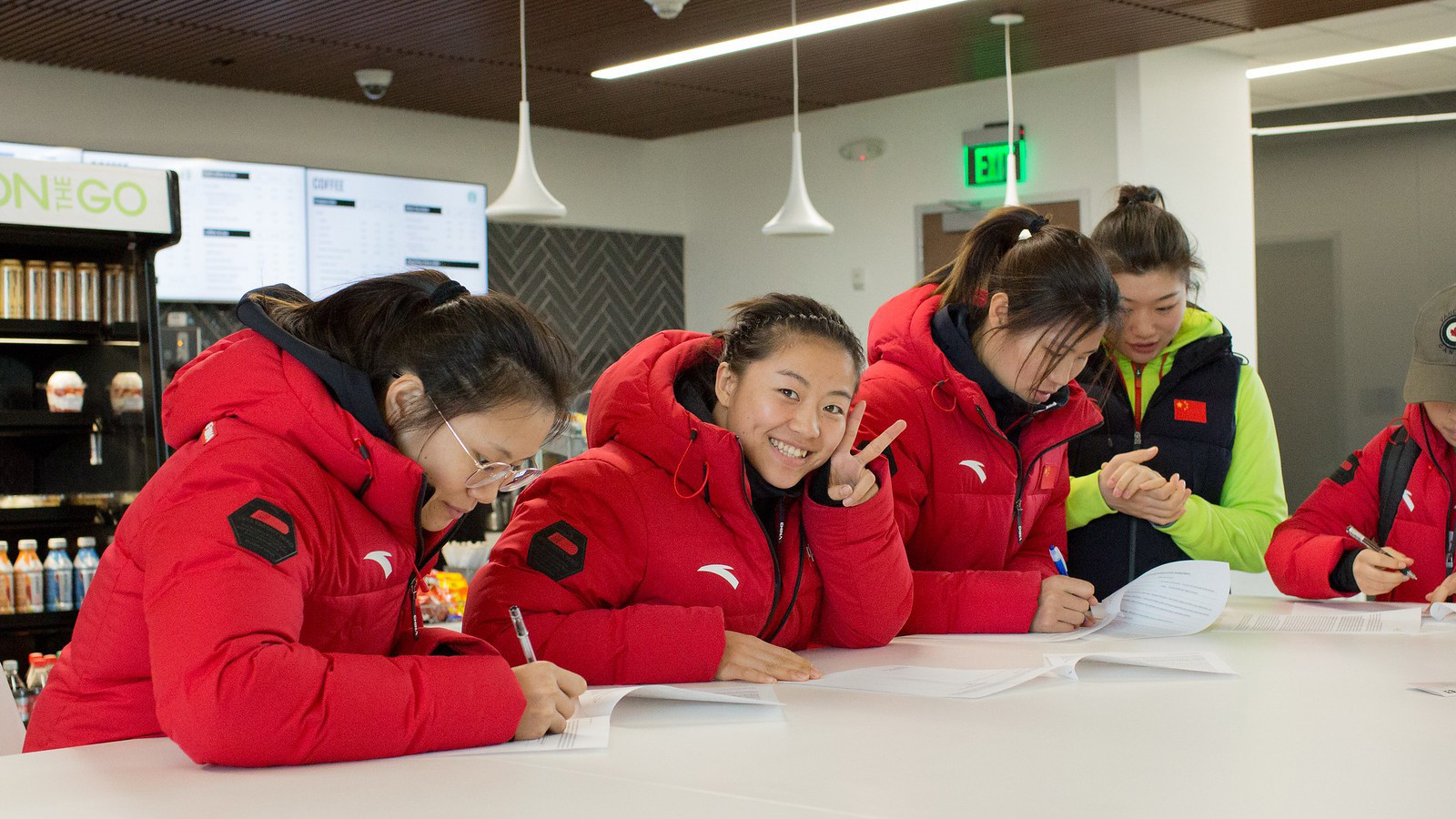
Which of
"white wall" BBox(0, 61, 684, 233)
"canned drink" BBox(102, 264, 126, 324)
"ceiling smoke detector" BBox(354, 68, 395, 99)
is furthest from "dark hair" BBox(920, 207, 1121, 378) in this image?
"white wall" BBox(0, 61, 684, 233)

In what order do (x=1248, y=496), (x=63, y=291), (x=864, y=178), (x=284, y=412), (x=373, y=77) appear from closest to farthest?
1. (x=284, y=412)
2. (x=1248, y=496)
3. (x=63, y=291)
4. (x=373, y=77)
5. (x=864, y=178)

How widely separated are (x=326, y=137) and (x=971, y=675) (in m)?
6.54

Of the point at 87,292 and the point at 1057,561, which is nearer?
the point at 1057,561

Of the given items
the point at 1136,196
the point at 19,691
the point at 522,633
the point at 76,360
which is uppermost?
the point at 1136,196

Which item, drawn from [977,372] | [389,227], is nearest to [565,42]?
[389,227]

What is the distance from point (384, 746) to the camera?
1.44 m

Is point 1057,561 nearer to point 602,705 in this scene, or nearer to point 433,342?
point 602,705

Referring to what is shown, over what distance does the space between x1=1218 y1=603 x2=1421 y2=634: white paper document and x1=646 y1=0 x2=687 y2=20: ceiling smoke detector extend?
355 centimetres

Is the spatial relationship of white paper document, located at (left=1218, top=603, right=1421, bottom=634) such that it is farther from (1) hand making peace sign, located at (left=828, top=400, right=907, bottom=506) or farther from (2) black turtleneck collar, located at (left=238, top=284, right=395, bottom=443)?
(2) black turtleneck collar, located at (left=238, top=284, right=395, bottom=443)

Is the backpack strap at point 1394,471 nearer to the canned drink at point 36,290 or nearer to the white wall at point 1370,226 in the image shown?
the canned drink at point 36,290

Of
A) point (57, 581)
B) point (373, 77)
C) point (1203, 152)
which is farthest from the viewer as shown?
point (1203, 152)

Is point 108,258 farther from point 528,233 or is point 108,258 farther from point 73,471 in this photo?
point 528,233

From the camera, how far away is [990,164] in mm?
7523

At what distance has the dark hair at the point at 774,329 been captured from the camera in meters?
2.09
